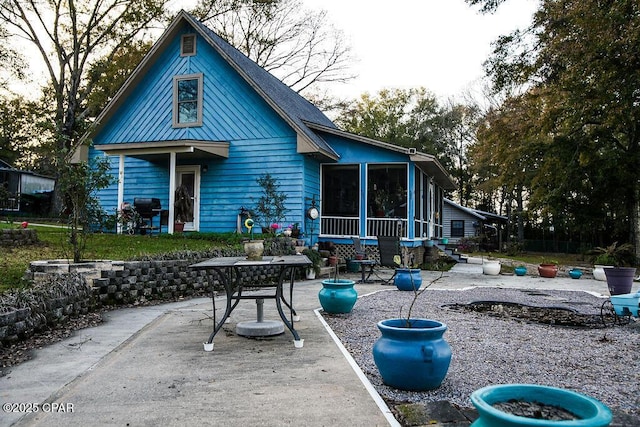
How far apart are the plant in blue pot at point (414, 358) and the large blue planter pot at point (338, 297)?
2.85m

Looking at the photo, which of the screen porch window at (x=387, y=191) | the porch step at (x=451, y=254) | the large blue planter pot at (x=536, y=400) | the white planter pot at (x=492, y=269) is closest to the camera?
the large blue planter pot at (x=536, y=400)

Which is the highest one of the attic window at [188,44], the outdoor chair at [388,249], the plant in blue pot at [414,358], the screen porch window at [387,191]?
the attic window at [188,44]

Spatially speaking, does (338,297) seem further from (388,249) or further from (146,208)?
(146,208)

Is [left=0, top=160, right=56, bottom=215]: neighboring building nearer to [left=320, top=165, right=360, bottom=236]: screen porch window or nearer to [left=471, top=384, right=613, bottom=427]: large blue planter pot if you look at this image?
[left=320, top=165, right=360, bottom=236]: screen porch window

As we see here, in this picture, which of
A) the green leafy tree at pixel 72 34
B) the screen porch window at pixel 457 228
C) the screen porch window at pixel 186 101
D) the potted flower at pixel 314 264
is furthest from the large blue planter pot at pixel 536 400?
the screen porch window at pixel 457 228

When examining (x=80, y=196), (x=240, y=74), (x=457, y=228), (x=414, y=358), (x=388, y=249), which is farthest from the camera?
(x=457, y=228)

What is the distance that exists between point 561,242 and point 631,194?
37.4 ft

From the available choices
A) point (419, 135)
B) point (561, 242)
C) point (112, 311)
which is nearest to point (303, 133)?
point (112, 311)

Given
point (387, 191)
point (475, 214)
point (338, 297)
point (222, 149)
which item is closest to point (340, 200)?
point (387, 191)

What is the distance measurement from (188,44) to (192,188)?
14.3ft

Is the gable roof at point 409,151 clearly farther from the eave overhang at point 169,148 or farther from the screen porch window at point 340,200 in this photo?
the eave overhang at point 169,148

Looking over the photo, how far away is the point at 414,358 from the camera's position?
10.7ft

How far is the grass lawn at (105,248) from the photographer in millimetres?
6886

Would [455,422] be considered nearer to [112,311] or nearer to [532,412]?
[532,412]
